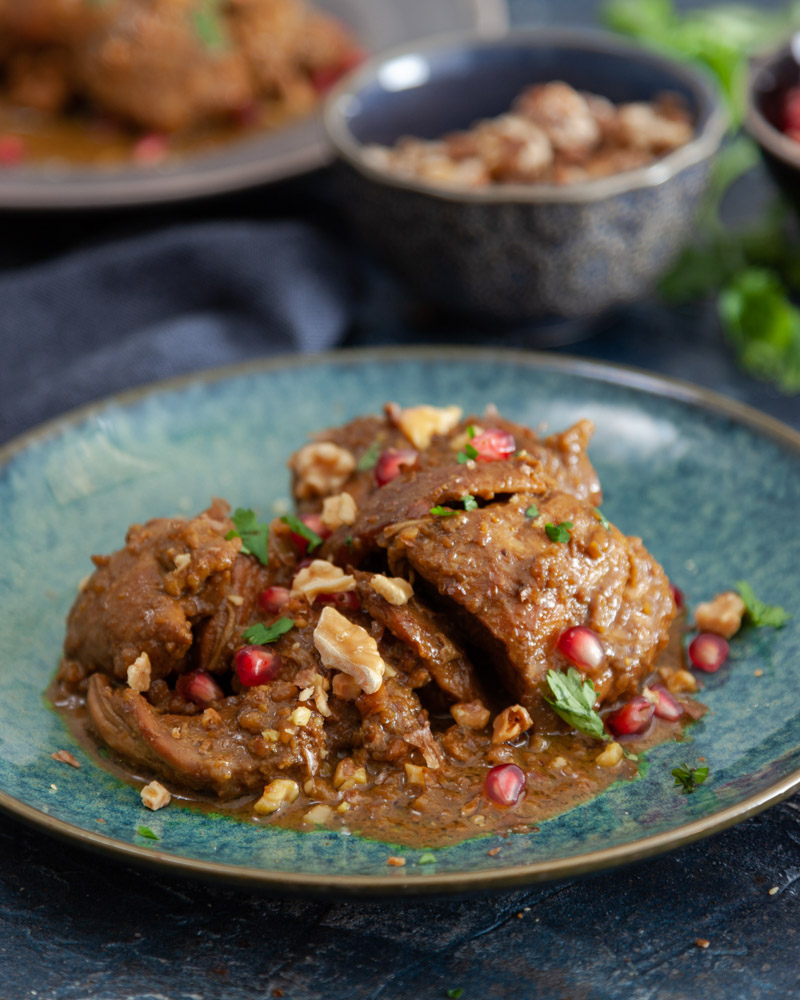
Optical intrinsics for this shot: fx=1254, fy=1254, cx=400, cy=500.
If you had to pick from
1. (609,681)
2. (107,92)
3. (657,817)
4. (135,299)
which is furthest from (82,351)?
(657,817)

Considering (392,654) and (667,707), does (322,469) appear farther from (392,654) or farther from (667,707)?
(667,707)

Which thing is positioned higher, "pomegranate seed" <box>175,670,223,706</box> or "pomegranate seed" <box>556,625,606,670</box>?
"pomegranate seed" <box>556,625,606,670</box>

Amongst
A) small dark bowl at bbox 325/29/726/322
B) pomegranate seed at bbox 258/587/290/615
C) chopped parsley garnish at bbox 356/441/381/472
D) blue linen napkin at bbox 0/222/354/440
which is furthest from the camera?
blue linen napkin at bbox 0/222/354/440

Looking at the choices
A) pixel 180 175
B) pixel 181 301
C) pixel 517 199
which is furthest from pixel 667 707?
pixel 180 175

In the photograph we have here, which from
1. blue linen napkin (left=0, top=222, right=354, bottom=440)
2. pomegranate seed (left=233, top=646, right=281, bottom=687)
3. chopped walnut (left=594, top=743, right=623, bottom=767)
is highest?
pomegranate seed (left=233, top=646, right=281, bottom=687)

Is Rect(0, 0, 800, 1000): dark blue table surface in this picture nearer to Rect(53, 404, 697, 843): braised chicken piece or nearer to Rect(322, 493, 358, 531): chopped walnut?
Rect(53, 404, 697, 843): braised chicken piece

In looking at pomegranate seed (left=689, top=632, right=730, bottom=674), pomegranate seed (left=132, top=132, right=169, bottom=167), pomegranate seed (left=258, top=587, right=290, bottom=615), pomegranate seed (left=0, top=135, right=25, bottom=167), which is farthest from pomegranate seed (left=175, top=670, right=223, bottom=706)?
pomegranate seed (left=0, top=135, right=25, bottom=167)

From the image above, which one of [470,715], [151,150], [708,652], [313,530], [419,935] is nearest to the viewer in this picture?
[419,935]

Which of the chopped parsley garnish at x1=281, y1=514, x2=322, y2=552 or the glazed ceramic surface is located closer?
the chopped parsley garnish at x1=281, y1=514, x2=322, y2=552
